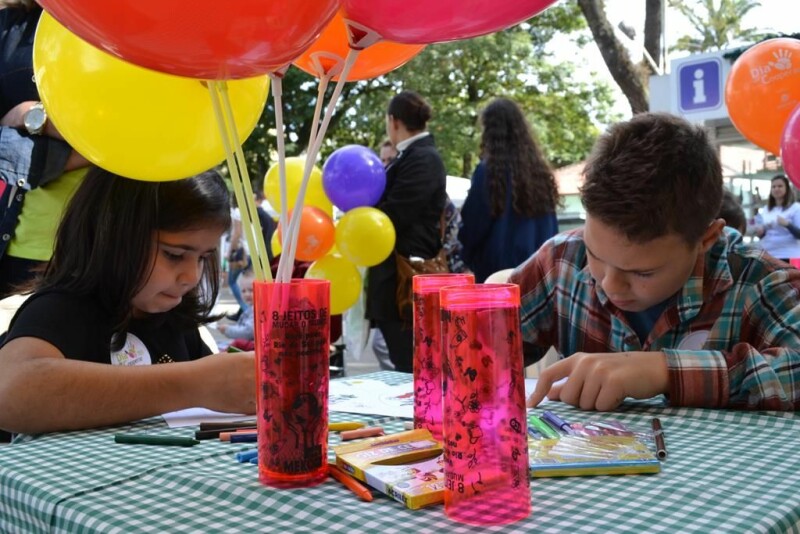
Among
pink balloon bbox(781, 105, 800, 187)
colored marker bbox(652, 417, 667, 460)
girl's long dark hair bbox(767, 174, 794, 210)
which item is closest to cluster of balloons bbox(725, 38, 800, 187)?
pink balloon bbox(781, 105, 800, 187)

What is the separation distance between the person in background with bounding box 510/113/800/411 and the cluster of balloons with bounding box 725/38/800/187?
73.9 inches

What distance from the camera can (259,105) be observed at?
144 cm

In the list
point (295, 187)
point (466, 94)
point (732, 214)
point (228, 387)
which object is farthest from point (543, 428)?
point (466, 94)

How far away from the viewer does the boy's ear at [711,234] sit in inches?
62.7

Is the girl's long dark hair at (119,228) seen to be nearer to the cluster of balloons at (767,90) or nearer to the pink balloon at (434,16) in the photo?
the pink balloon at (434,16)

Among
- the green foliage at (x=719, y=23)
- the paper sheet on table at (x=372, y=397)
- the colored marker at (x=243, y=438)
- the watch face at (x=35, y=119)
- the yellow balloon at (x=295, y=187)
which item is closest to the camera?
the colored marker at (x=243, y=438)

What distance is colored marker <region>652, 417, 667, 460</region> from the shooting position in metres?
1.01

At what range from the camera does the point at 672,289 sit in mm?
1576

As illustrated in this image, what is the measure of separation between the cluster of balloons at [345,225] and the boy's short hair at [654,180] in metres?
2.37

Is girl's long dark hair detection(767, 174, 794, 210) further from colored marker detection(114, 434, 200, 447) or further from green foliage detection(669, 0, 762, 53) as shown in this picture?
green foliage detection(669, 0, 762, 53)

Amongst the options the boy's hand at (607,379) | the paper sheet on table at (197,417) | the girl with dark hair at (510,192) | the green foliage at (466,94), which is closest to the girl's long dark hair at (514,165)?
the girl with dark hair at (510,192)

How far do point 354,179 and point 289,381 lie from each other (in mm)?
3236

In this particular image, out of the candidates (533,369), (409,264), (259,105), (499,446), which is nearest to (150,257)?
(259,105)

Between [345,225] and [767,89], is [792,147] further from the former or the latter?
[345,225]
